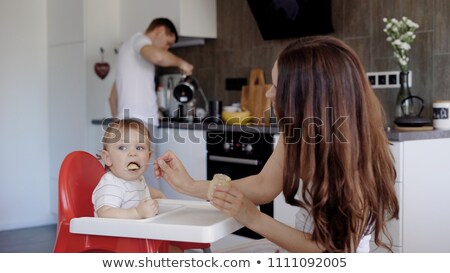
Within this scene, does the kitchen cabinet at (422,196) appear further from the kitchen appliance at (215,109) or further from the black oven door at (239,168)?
the kitchen appliance at (215,109)

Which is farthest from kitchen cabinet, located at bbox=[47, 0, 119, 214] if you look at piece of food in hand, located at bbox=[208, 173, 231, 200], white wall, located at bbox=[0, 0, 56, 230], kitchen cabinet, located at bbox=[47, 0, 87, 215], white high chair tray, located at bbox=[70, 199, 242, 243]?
piece of food in hand, located at bbox=[208, 173, 231, 200]

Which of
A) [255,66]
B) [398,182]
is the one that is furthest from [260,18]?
[398,182]

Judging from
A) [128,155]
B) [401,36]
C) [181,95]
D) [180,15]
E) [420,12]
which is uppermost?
[180,15]

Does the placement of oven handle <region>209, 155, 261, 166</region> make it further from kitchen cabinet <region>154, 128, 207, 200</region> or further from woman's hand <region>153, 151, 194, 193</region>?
woman's hand <region>153, 151, 194, 193</region>

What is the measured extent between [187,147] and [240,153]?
1.48 feet

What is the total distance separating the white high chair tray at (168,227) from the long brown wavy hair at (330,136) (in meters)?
0.17

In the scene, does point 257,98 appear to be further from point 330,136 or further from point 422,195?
point 330,136

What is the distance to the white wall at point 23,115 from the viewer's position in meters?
4.39

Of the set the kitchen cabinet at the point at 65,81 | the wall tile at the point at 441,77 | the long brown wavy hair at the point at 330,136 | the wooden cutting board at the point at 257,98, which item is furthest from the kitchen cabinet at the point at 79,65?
the long brown wavy hair at the point at 330,136

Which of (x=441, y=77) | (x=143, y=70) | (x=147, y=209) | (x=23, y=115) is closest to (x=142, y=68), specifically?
(x=143, y=70)

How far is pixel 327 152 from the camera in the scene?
4.09 feet

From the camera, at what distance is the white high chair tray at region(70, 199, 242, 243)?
1.30 metres
